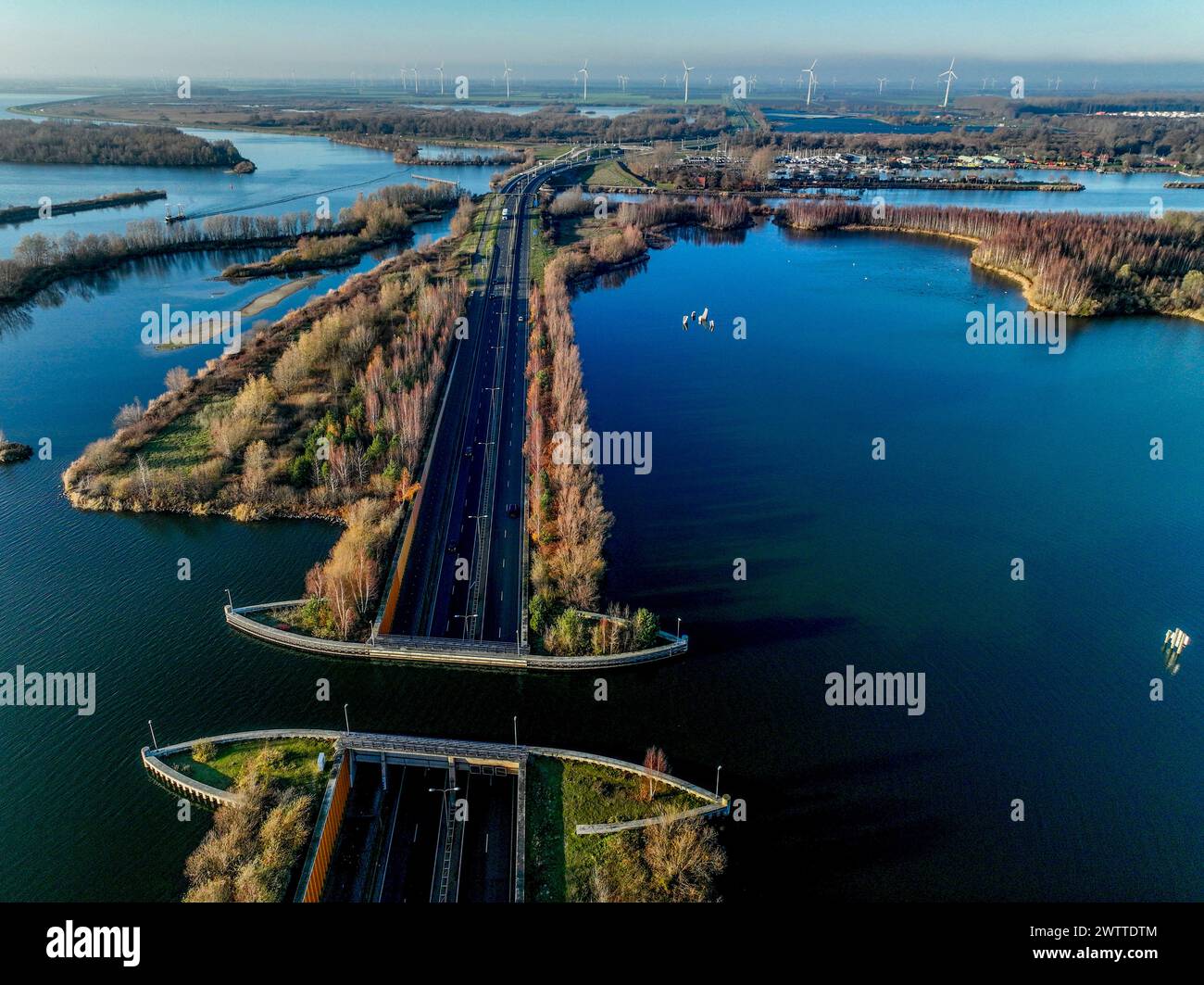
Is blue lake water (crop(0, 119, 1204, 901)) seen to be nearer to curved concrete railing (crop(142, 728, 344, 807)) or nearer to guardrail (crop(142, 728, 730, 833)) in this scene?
curved concrete railing (crop(142, 728, 344, 807))

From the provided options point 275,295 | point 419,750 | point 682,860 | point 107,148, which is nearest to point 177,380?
point 275,295

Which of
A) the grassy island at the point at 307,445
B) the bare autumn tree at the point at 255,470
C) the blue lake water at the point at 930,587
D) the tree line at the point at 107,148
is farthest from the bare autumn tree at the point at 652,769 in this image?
the tree line at the point at 107,148

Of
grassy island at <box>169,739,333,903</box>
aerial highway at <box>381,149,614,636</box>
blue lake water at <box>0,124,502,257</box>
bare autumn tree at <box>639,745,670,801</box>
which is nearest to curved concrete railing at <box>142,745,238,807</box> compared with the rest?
grassy island at <box>169,739,333,903</box>

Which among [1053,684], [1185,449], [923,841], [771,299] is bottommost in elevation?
[923,841]

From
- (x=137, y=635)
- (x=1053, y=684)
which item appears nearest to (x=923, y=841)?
A: (x=1053, y=684)

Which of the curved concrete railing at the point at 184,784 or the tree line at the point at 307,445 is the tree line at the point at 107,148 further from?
the curved concrete railing at the point at 184,784

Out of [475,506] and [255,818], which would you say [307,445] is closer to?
[475,506]

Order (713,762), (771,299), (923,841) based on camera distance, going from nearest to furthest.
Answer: (923,841) → (713,762) → (771,299)

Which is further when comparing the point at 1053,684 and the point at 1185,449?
the point at 1185,449
